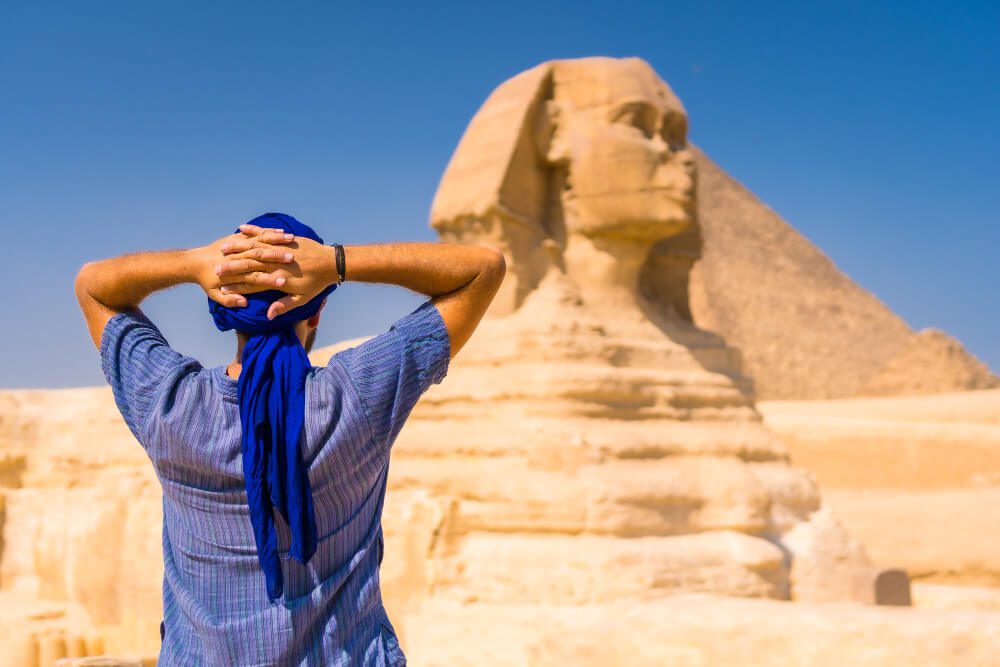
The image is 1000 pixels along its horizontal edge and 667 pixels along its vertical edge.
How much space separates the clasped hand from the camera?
184cm

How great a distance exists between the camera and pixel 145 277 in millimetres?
2004

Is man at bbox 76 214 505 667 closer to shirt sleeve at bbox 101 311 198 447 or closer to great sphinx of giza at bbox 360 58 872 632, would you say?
shirt sleeve at bbox 101 311 198 447

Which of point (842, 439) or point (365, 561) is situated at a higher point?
point (842, 439)

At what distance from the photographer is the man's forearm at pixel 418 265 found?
195 cm

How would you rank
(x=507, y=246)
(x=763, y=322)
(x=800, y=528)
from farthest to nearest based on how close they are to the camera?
(x=763, y=322)
(x=507, y=246)
(x=800, y=528)

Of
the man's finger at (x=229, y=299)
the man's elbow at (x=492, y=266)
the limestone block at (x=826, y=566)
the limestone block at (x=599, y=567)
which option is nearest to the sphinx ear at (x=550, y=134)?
the limestone block at (x=599, y=567)

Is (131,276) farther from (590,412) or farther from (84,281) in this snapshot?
(590,412)

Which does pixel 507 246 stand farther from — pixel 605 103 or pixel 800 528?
pixel 800 528

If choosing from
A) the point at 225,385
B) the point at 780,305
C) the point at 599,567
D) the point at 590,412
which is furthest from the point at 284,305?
the point at 780,305

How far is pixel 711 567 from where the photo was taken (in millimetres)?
6211

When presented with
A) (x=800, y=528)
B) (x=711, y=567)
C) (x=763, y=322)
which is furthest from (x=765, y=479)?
(x=763, y=322)

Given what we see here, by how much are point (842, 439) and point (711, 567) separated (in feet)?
44.3

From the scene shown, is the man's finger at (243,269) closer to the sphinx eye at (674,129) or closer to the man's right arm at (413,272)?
the man's right arm at (413,272)

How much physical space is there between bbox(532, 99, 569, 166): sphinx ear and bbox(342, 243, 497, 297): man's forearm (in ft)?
18.8
